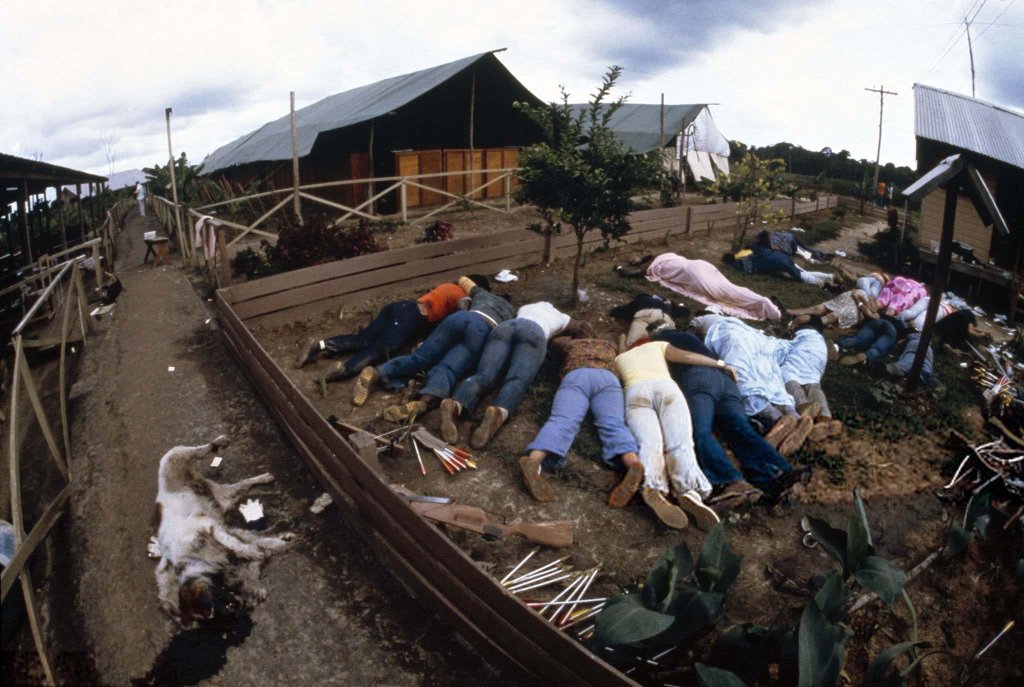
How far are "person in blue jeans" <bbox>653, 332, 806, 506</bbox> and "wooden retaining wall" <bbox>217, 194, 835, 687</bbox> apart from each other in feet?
8.42

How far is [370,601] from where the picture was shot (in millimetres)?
4137

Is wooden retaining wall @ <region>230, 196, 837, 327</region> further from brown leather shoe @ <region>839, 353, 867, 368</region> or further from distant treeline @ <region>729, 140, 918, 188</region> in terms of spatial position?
distant treeline @ <region>729, 140, 918, 188</region>

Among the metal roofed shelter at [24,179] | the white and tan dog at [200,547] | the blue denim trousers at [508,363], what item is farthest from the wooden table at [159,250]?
the blue denim trousers at [508,363]

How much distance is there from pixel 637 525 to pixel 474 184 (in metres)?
15.5

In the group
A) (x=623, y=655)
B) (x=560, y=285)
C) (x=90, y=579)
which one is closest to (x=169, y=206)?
(x=560, y=285)

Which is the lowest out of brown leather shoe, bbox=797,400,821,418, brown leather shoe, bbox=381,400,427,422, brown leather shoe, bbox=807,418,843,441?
brown leather shoe, bbox=807,418,843,441

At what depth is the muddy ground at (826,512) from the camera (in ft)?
13.6

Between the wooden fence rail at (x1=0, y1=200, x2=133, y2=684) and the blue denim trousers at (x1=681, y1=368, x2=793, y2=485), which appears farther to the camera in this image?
the blue denim trousers at (x1=681, y1=368, x2=793, y2=485)

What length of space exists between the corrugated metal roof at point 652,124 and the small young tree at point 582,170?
667 inches

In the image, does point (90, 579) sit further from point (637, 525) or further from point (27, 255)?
point (27, 255)

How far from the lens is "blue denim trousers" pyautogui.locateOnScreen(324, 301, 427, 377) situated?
24.7 ft

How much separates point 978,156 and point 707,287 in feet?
24.1

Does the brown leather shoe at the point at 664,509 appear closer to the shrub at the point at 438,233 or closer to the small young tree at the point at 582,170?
the small young tree at the point at 582,170

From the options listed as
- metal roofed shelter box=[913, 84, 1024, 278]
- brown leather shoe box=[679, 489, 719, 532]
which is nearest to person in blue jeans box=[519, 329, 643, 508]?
brown leather shoe box=[679, 489, 719, 532]
